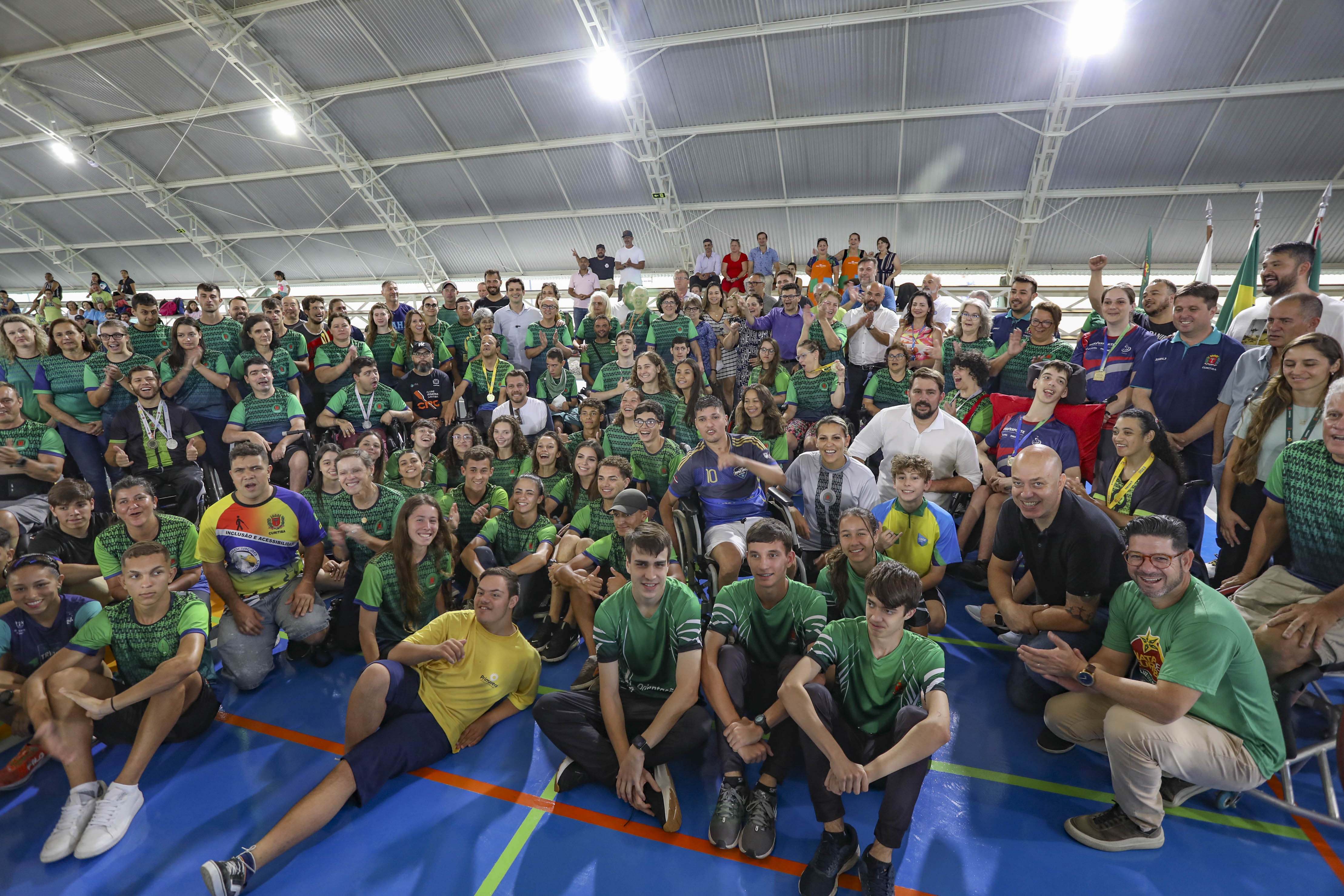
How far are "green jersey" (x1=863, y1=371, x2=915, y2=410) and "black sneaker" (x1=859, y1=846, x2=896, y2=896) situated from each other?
5.15 metres

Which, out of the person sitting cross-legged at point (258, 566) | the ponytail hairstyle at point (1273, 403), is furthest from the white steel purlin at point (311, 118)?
the ponytail hairstyle at point (1273, 403)

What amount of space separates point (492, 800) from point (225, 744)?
7.27 ft

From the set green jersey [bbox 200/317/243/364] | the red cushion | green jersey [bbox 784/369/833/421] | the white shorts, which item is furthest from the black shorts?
the red cushion

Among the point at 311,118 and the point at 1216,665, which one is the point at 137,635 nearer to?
the point at 1216,665

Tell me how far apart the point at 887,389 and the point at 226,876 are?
712cm

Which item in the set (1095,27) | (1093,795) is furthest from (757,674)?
(1095,27)

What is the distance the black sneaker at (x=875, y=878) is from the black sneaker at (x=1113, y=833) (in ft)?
3.78

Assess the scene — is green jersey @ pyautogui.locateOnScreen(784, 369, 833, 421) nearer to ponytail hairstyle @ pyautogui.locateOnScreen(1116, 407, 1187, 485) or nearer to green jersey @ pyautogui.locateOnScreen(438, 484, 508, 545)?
ponytail hairstyle @ pyautogui.locateOnScreen(1116, 407, 1187, 485)

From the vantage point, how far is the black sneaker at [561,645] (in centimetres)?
A: 490

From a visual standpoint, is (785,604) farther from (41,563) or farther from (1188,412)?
(41,563)

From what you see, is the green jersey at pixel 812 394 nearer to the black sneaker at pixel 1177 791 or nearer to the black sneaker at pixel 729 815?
the black sneaker at pixel 1177 791

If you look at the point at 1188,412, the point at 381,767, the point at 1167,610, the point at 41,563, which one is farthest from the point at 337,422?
the point at 1188,412

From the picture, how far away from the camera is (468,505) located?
224 inches

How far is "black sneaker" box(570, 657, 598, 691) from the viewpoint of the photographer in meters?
4.09
